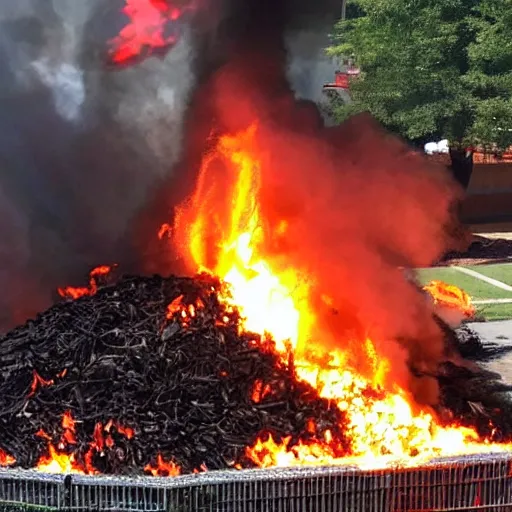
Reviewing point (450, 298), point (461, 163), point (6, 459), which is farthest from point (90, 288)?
point (461, 163)

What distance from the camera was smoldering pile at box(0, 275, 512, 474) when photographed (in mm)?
5867

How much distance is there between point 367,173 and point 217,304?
7.57ft

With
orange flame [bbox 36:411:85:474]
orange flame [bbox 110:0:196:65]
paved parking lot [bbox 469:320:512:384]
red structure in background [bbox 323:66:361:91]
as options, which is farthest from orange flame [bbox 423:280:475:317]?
red structure in background [bbox 323:66:361:91]

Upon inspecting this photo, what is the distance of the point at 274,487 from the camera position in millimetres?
5160

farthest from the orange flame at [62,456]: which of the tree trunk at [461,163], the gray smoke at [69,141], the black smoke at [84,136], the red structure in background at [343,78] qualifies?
the tree trunk at [461,163]

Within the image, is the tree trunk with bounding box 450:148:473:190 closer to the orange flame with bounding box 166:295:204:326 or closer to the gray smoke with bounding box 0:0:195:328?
the gray smoke with bounding box 0:0:195:328

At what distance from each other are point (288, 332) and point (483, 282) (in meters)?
A: 7.75

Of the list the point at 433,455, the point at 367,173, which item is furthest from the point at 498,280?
the point at 433,455

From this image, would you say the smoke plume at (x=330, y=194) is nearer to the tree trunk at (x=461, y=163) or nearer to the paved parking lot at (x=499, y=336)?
A: the paved parking lot at (x=499, y=336)

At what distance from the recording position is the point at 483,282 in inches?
550

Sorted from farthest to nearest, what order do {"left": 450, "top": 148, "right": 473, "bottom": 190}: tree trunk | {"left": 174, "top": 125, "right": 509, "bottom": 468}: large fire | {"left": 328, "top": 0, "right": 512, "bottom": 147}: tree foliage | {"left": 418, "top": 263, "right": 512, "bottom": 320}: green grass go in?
1. {"left": 450, "top": 148, "right": 473, "bottom": 190}: tree trunk
2. {"left": 328, "top": 0, "right": 512, "bottom": 147}: tree foliage
3. {"left": 418, "top": 263, "right": 512, "bottom": 320}: green grass
4. {"left": 174, "top": 125, "right": 509, "bottom": 468}: large fire

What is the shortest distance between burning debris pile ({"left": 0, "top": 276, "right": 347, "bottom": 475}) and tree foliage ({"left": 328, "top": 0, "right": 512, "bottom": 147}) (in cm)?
896

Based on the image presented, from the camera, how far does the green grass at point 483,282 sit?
11.5 meters

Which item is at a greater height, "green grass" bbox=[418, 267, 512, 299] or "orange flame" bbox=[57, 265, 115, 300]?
"green grass" bbox=[418, 267, 512, 299]
